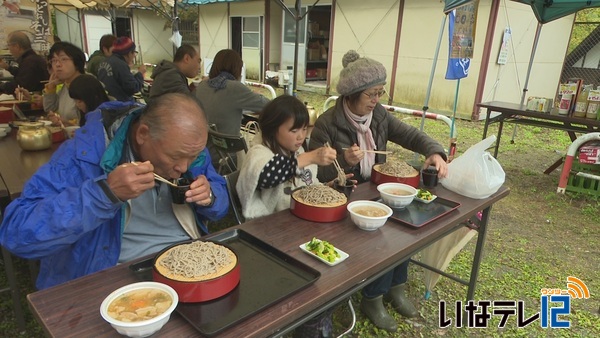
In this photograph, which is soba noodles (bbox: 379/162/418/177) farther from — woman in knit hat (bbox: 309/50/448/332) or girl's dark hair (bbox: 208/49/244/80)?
girl's dark hair (bbox: 208/49/244/80)

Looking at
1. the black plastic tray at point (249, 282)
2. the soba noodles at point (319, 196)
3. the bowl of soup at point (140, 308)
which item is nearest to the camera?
the bowl of soup at point (140, 308)

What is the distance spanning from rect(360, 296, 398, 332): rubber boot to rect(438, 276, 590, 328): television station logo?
1.18 feet

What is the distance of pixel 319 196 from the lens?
66.1 inches

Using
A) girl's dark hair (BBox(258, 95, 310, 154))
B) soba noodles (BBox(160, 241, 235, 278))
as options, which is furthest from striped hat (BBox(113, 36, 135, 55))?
soba noodles (BBox(160, 241, 235, 278))

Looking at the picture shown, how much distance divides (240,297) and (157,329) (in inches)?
9.6

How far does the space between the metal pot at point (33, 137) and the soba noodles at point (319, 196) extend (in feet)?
6.21

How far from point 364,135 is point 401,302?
3.66 feet

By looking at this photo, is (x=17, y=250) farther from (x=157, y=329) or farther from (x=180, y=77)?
(x=180, y=77)

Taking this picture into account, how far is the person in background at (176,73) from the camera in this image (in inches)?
165

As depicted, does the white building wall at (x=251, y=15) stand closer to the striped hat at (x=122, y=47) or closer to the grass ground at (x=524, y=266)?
the striped hat at (x=122, y=47)

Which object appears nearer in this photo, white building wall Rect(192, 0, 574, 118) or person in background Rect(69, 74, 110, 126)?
person in background Rect(69, 74, 110, 126)

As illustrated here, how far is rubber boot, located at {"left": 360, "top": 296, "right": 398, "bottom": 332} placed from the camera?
2324mm

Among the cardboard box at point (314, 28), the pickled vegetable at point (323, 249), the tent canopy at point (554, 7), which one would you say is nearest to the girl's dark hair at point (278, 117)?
the pickled vegetable at point (323, 249)

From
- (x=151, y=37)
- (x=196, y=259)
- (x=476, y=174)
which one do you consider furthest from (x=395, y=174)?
(x=151, y=37)
